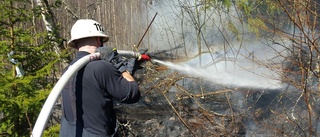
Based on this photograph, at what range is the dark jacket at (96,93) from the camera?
2.96m

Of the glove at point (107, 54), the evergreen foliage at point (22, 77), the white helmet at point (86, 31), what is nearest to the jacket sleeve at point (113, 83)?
the glove at point (107, 54)

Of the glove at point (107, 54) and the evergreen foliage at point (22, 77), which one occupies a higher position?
the glove at point (107, 54)

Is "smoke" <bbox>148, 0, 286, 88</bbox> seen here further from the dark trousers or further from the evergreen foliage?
the dark trousers

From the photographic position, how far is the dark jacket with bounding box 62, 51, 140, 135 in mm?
2955

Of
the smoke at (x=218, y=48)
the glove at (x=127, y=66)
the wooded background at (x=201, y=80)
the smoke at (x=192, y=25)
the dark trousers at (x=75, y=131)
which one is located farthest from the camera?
the smoke at (x=192, y=25)

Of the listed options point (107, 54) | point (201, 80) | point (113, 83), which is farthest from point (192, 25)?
point (113, 83)

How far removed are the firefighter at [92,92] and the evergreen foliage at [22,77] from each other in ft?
5.01

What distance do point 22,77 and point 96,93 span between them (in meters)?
2.02

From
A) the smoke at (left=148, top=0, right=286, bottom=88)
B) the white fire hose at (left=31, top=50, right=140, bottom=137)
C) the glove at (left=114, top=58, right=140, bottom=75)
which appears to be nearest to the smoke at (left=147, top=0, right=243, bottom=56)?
the smoke at (left=148, top=0, right=286, bottom=88)

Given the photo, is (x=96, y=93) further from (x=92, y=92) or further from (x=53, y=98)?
(x=53, y=98)

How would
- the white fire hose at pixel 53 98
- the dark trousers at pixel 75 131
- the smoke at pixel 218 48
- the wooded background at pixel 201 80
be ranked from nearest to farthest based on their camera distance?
the white fire hose at pixel 53 98 < the dark trousers at pixel 75 131 < the wooded background at pixel 201 80 < the smoke at pixel 218 48

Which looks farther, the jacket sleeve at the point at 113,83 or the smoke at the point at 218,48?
the smoke at the point at 218,48

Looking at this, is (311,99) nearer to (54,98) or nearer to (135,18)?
(54,98)

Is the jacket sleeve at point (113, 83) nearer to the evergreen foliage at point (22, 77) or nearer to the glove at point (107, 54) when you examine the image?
the glove at point (107, 54)
